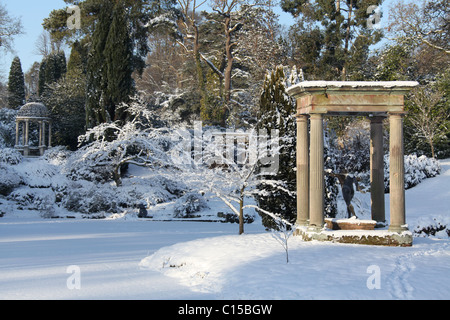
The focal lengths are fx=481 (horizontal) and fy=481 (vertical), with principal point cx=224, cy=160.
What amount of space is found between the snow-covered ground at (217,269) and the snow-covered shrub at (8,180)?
347 inches

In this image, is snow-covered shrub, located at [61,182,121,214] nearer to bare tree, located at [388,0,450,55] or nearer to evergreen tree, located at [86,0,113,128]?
evergreen tree, located at [86,0,113,128]

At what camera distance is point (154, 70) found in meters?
44.8

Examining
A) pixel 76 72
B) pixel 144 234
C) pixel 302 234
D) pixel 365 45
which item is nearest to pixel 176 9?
pixel 76 72

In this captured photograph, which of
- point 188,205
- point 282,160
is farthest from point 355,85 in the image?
point 188,205

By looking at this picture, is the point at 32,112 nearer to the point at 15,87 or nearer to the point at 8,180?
the point at 8,180

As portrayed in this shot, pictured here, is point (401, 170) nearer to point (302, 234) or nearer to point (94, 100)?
point (302, 234)

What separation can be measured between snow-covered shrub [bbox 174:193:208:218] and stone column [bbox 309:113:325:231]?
32.6 ft

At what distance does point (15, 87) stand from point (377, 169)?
126 ft

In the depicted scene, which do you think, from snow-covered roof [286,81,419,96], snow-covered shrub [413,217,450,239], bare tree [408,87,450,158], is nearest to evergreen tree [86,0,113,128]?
snow-covered shrub [413,217,450,239]

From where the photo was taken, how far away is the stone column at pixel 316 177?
1093 centimetres

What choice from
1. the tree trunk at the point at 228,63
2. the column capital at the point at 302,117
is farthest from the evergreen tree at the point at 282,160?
the tree trunk at the point at 228,63

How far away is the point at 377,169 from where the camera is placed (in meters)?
12.4

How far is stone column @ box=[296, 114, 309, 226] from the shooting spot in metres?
11.7

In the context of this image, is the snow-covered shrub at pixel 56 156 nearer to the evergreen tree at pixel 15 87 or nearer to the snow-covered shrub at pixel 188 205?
the snow-covered shrub at pixel 188 205
